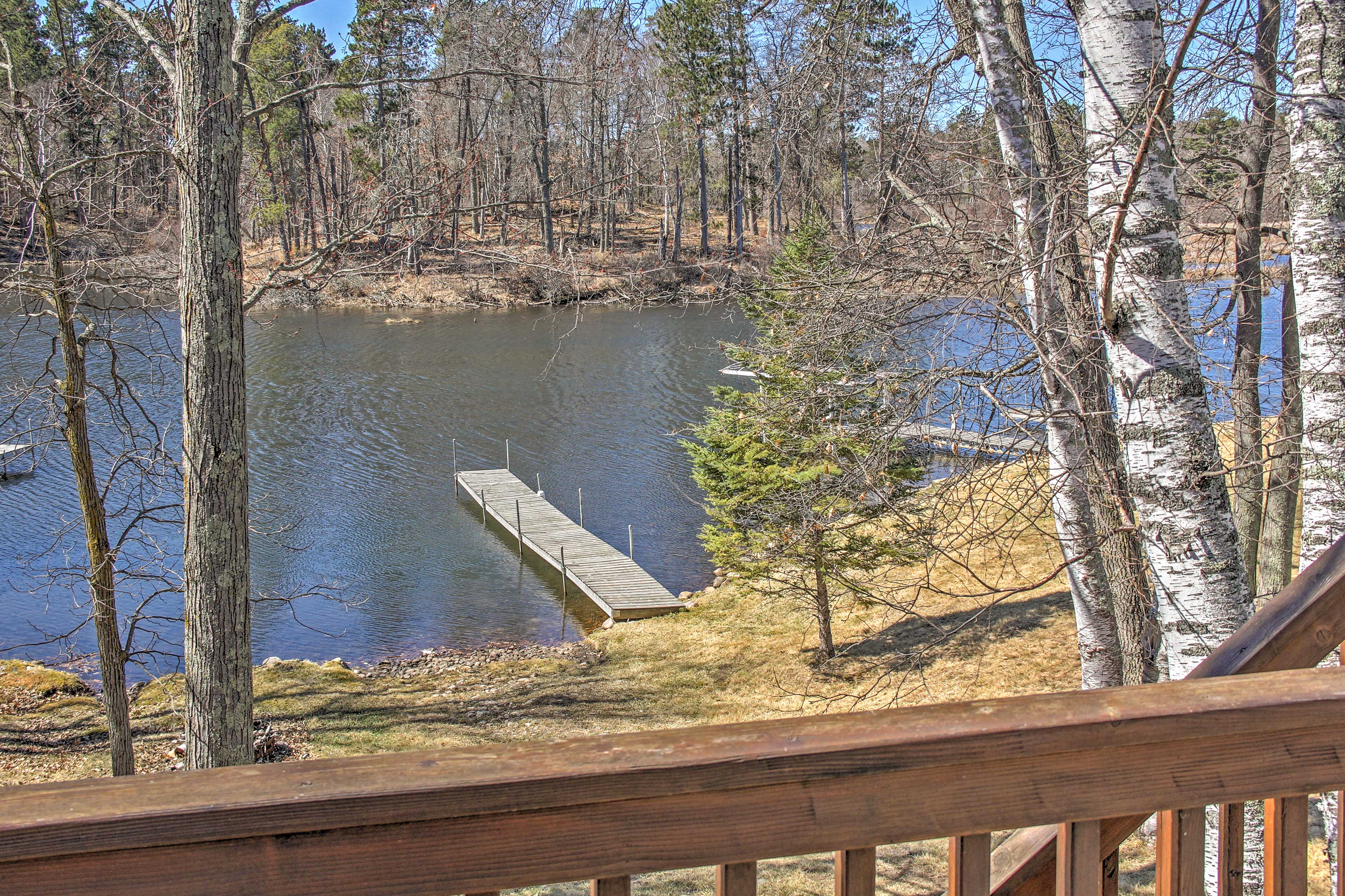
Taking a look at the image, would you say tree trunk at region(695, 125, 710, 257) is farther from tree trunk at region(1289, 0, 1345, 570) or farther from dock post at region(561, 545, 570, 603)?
tree trunk at region(1289, 0, 1345, 570)

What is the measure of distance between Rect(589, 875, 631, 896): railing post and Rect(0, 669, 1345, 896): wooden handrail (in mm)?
23

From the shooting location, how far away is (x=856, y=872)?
129cm

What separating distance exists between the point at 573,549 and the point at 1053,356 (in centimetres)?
1475

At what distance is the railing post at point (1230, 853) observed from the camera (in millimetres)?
1474

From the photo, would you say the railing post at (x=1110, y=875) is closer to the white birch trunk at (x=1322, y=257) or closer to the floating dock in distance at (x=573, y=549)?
the white birch trunk at (x=1322, y=257)

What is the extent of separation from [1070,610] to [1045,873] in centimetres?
1324

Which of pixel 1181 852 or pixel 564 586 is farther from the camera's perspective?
pixel 564 586

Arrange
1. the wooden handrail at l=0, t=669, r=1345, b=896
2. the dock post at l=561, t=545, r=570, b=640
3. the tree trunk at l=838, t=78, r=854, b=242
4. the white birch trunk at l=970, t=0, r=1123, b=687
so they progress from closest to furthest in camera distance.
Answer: the wooden handrail at l=0, t=669, r=1345, b=896 < the white birch trunk at l=970, t=0, r=1123, b=687 < the tree trunk at l=838, t=78, r=854, b=242 < the dock post at l=561, t=545, r=570, b=640

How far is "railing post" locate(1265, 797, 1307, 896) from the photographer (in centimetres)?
142

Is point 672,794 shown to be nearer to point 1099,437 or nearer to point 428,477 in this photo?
point 1099,437

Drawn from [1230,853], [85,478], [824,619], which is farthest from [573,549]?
[1230,853]

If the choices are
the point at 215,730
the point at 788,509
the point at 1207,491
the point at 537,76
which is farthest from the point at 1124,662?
the point at 215,730

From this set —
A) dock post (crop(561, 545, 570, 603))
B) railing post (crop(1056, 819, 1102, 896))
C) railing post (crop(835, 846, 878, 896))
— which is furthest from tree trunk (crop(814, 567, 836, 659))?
railing post (crop(835, 846, 878, 896))

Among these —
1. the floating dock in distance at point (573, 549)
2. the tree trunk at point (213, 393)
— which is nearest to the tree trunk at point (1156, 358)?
the tree trunk at point (213, 393)
